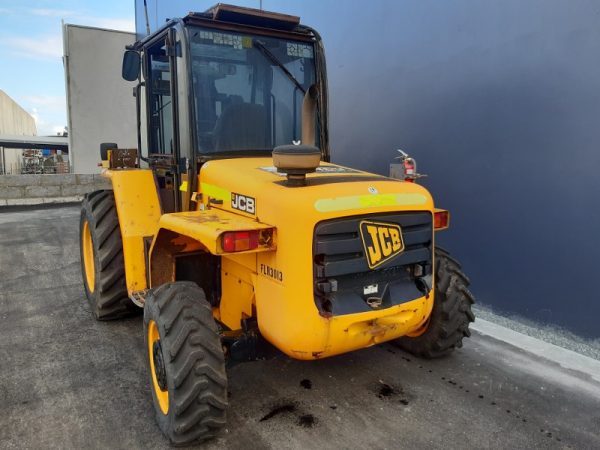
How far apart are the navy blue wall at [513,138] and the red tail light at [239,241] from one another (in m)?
3.12

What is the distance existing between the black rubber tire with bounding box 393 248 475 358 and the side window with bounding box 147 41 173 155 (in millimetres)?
2345

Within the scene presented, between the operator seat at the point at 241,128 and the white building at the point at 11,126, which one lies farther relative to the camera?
the white building at the point at 11,126

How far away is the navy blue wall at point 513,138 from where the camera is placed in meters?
4.30

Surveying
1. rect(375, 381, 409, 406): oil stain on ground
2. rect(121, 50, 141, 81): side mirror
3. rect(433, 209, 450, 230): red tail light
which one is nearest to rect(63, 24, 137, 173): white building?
rect(121, 50, 141, 81): side mirror

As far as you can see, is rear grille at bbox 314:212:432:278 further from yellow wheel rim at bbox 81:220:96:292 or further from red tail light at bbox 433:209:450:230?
yellow wheel rim at bbox 81:220:96:292

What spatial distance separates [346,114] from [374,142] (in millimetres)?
761

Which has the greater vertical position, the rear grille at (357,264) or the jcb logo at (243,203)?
the jcb logo at (243,203)

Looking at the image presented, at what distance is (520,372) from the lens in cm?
399

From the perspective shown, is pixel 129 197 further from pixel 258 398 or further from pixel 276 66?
pixel 258 398

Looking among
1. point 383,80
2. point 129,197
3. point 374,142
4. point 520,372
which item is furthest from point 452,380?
point 383,80

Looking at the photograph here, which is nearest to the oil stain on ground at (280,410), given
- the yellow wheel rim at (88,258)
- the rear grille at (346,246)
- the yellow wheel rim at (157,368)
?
the yellow wheel rim at (157,368)

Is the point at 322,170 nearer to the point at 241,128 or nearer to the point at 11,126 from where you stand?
the point at 241,128

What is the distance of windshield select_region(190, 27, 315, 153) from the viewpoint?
3498 millimetres

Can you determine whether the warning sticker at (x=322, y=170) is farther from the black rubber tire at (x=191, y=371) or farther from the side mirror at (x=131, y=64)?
the side mirror at (x=131, y=64)
